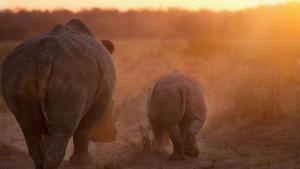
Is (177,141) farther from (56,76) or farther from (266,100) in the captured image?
(266,100)

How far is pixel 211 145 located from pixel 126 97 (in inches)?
276

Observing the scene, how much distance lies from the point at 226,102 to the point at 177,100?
628 cm

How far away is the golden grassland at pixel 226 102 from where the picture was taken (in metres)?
9.59

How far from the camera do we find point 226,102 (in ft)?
49.8

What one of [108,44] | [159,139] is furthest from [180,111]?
[108,44]

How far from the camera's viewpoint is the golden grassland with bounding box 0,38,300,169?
9.59 metres

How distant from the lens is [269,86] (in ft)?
45.8

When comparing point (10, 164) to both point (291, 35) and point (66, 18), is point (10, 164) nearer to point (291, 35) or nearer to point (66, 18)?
point (291, 35)

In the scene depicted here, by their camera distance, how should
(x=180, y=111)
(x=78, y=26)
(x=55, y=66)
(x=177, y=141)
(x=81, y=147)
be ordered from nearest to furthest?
(x=55, y=66) < (x=81, y=147) < (x=78, y=26) < (x=177, y=141) < (x=180, y=111)

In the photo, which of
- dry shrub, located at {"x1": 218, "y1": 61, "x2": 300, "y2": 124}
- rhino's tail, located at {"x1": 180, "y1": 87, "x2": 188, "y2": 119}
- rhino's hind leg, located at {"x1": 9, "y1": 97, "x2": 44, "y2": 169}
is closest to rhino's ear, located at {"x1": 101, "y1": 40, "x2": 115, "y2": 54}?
rhino's tail, located at {"x1": 180, "y1": 87, "x2": 188, "y2": 119}

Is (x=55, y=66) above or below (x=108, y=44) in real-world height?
above

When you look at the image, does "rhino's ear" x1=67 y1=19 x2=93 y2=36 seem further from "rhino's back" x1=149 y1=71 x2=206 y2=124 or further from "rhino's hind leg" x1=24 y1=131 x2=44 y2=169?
"rhino's hind leg" x1=24 y1=131 x2=44 y2=169

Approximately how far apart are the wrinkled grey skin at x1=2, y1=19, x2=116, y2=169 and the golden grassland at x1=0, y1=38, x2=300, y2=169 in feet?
5.55

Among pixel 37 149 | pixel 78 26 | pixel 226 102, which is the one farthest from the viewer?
pixel 226 102
